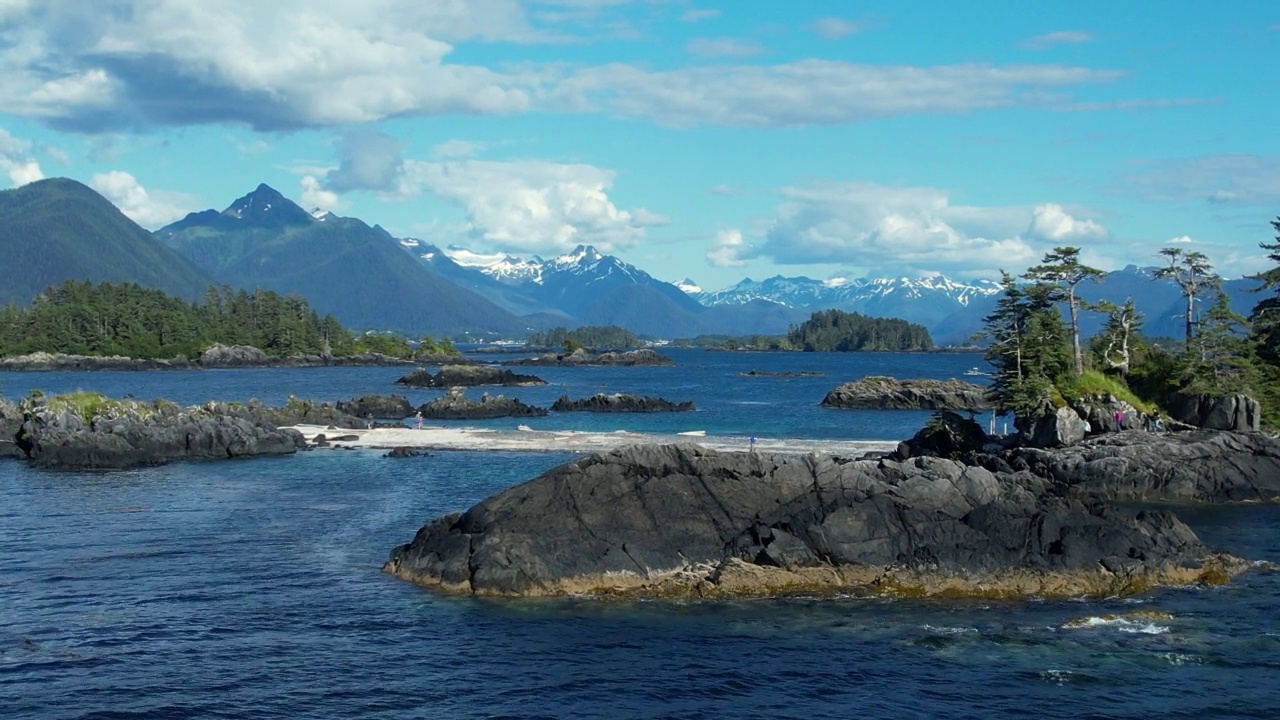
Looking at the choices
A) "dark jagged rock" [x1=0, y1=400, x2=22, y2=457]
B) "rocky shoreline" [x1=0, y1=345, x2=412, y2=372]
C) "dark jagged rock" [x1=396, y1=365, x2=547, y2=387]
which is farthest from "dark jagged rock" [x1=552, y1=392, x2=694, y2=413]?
"rocky shoreline" [x1=0, y1=345, x2=412, y2=372]

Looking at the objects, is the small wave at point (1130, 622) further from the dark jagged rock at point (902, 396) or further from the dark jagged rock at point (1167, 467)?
the dark jagged rock at point (902, 396)

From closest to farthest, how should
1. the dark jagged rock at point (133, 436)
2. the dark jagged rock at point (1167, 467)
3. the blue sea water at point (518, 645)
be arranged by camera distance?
the blue sea water at point (518, 645) < the dark jagged rock at point (1167, 467) < the dark jagged rock at point (133, 436)

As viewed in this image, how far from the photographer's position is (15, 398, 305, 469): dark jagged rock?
59.5 m

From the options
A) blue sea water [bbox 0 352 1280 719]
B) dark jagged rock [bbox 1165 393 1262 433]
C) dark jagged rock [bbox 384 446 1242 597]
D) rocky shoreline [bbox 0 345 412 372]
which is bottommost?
blue sea water [bbox 0 352 1280 719]

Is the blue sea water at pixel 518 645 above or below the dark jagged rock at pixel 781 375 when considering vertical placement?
below

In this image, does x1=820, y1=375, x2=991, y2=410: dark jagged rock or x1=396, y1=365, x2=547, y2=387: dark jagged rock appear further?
x1=396, y1=365, x2=547, y2=387: dark jagged rock

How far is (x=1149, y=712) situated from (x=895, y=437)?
177 feet

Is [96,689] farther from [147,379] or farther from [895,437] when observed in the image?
[147,379]

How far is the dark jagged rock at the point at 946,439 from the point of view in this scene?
57.2m

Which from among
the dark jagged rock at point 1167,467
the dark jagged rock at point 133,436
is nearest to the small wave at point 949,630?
the dark jagged rock at point 1167,467

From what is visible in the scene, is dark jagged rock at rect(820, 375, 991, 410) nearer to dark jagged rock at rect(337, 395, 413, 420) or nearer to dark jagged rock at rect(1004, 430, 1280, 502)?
dark jagged rock at rect(337, 395, 413, 420)

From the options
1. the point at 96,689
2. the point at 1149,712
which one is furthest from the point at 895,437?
the point at 96,689

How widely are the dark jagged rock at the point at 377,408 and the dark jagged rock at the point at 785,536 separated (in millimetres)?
59890

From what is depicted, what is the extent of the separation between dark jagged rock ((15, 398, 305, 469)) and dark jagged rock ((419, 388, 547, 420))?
89.0 feet
